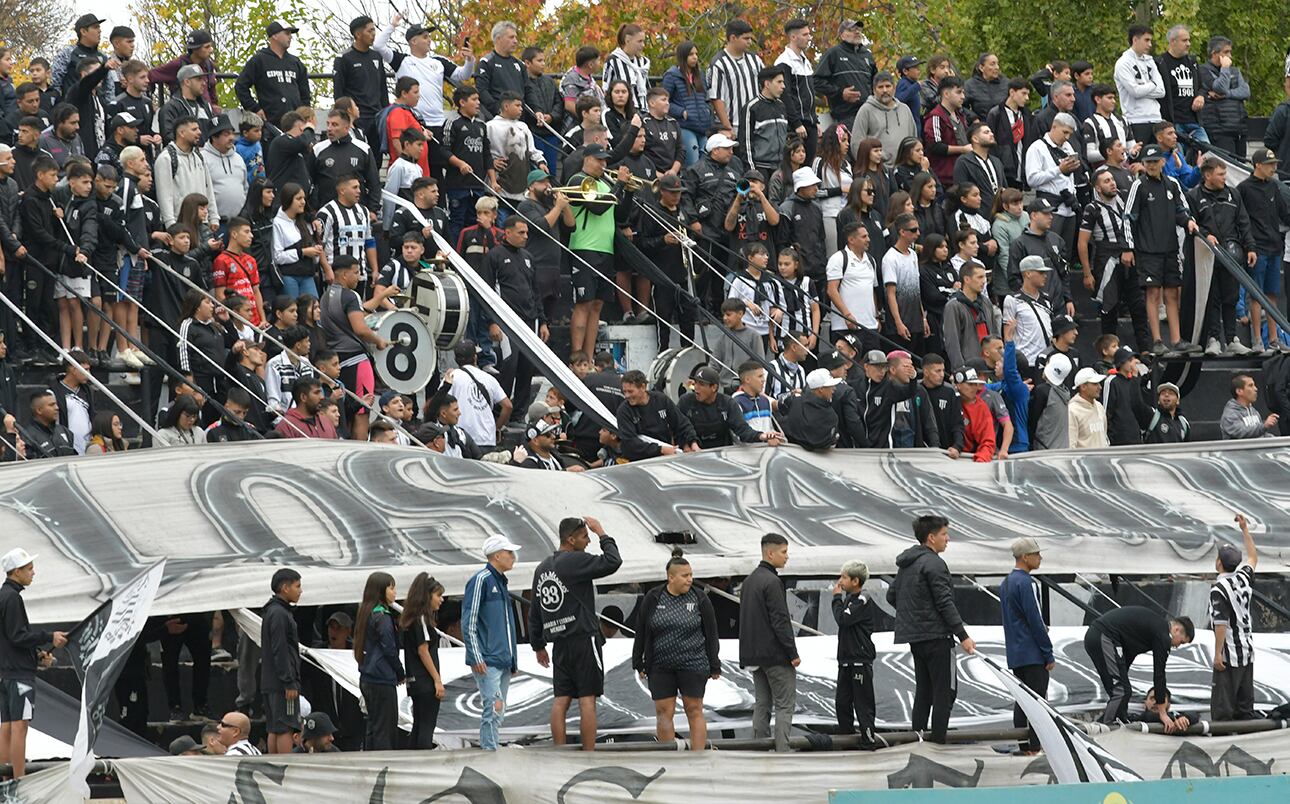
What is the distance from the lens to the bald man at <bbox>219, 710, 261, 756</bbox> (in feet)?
44.2

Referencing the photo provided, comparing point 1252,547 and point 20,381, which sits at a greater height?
point 20,381

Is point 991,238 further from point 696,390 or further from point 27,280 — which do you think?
point 27,280

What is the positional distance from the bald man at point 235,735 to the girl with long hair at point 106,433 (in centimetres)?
369

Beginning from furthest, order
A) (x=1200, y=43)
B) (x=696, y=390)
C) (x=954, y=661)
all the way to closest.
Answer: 1. (x=1200, y=43)
2. (x=696, y=390)
3. (x=954, y=661)

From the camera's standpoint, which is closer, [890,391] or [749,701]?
[749,701]

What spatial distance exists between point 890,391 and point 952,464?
93 centimetres

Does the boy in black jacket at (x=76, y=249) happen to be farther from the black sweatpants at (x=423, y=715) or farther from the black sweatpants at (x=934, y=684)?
the black sweatpants at (x=934, y=684)

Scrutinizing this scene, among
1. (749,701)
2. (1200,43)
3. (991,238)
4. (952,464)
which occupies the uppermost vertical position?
(1200,43)

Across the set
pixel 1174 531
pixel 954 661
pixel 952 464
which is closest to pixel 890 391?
pixel 952 464

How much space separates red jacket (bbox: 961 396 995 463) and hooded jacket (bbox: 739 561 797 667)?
426 cm

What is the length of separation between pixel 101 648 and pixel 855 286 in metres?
9.70

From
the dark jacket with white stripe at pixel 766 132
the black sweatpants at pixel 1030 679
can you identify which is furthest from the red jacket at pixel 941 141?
the black sweatpants at pixel 1030 679

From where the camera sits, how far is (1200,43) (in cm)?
3272

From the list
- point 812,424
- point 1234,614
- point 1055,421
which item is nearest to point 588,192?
point 812,424
